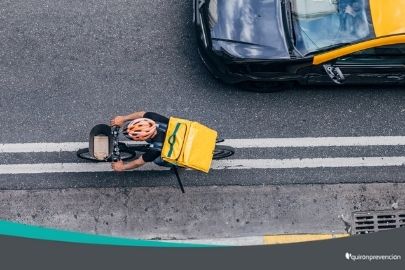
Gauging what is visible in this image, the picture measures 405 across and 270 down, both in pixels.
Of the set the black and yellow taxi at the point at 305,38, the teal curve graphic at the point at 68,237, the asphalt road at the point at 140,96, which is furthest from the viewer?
the asphalt road at the point at 140,96

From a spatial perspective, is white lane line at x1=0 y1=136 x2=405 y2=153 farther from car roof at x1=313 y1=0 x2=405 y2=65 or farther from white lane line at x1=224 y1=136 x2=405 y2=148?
car roof at x1=313 y1=0 x2=405 y2=65

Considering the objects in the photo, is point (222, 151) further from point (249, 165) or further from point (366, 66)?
point (366, 66)

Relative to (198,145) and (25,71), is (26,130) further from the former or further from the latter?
(198,145)

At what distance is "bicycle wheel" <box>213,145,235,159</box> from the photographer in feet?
26.1

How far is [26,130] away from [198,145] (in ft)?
8.52

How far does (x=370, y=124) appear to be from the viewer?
330 inches

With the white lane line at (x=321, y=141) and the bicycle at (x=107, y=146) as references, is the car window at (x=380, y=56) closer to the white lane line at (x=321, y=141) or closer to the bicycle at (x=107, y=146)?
the white lane line at (x=321, y=141)

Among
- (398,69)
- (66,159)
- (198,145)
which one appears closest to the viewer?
(198,145)

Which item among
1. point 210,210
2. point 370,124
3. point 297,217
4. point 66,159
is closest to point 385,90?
point 370,124

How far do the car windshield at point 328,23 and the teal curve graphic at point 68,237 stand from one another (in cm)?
306

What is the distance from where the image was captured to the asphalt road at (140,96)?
823cm

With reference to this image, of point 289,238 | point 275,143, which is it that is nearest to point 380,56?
point 275,143

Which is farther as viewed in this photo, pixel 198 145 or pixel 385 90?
pixel 385 90

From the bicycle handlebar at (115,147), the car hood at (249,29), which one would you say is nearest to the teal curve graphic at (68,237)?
the bicycle handlebar at (115,147)
